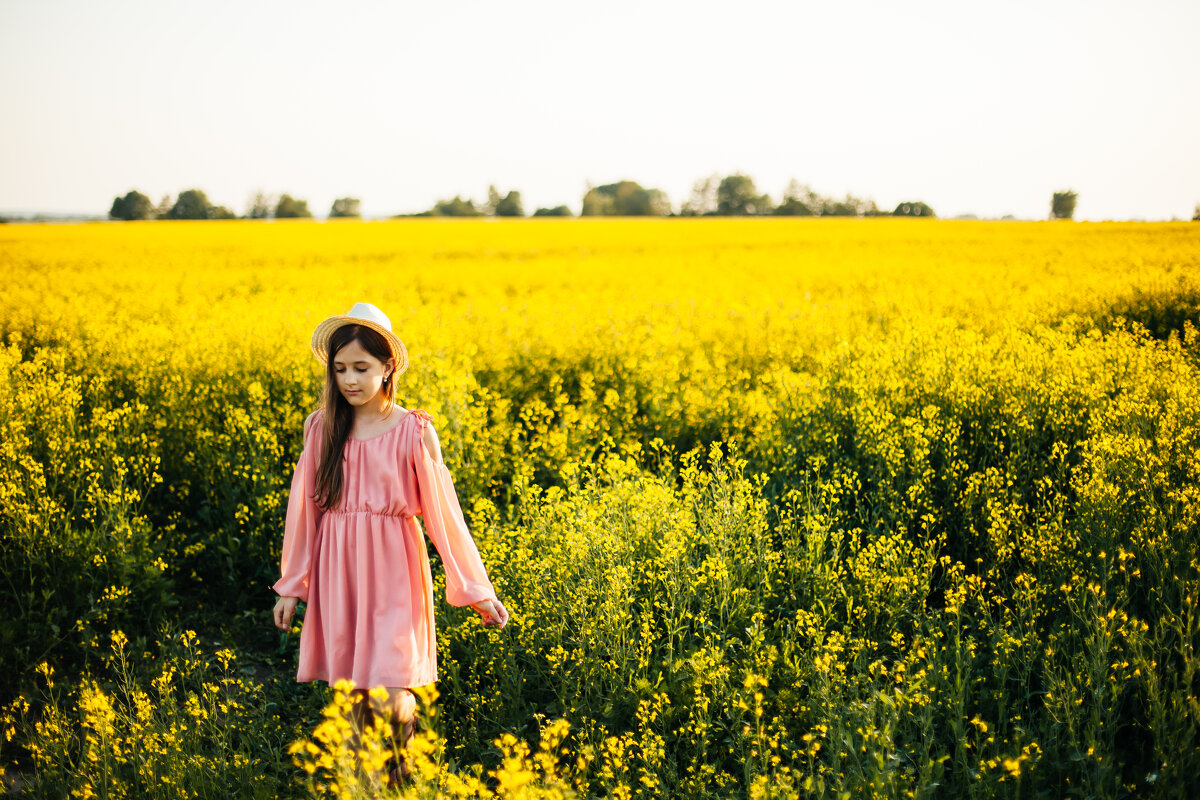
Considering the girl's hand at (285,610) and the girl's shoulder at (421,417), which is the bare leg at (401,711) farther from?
the girl's shoulder at (421,417)

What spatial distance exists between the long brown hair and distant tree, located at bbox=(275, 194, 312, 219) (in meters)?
52.3

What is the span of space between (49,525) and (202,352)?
2333 mm

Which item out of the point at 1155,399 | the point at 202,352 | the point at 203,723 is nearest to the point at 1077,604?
the point at 1155,399

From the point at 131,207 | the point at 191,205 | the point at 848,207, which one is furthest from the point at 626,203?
the point at 131,207

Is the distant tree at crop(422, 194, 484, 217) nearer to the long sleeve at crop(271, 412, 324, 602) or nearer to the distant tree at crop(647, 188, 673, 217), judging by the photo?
the distant tree at crop(647, 188, 673, 217)

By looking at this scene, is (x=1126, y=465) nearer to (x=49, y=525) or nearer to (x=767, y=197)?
(x=49, y=525)

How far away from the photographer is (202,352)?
592cm

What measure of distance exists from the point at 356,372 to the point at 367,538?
588 mm

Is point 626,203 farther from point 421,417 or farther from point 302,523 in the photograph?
point 302,523

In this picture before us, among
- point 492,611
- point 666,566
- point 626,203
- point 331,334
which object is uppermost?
point 626,203

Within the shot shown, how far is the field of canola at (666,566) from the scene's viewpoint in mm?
2572

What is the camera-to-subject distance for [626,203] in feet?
182

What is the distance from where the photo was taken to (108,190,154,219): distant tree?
116 ft

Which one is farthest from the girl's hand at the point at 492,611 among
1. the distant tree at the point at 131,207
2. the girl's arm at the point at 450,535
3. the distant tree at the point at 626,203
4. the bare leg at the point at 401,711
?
the distant tree at the point at 626,203
